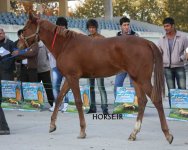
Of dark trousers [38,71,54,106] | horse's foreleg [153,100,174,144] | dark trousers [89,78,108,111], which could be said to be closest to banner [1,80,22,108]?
dark trousers [38,71,54,106]

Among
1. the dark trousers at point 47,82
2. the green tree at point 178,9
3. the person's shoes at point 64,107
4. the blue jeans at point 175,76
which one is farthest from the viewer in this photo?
the green tree at point 178,9

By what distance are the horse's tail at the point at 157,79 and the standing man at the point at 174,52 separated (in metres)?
1.43

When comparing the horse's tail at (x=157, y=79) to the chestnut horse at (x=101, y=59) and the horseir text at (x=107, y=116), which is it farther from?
the horseir text at (x=107, y=116)

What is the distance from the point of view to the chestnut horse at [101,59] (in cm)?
629

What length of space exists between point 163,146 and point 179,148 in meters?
0.23

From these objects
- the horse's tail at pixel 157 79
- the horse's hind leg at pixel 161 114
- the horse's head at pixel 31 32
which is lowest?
the horse's hind leg at pixel 161 114

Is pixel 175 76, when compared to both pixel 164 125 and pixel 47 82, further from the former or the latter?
pixel 47 82

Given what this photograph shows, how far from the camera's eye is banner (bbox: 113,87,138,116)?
8.60m

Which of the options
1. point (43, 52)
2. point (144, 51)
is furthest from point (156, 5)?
point (144, 51)

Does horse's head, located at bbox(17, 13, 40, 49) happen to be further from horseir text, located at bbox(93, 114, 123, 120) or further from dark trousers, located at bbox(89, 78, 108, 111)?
dark trousers, located at bbox(89, 78, 108, 111)

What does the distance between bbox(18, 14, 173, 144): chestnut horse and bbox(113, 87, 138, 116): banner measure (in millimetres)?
1958

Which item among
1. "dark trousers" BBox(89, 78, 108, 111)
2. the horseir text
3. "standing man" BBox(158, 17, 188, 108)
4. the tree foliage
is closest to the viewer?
"standing man" BBox(158, 17, 188, 108)

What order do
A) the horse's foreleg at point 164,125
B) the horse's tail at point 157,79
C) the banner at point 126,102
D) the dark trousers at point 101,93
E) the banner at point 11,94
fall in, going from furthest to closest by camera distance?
the banner at point 11,94
the dark trousers at point 101,93
the banner at point 126,102
the horse's tail at point 157,79
the horse's foreleg at point 164,125

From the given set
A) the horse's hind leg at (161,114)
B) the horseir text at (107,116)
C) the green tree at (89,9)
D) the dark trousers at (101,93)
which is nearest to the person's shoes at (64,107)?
the dark trousers at (101,93)
